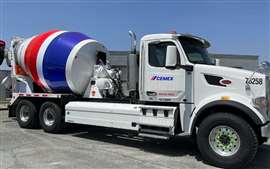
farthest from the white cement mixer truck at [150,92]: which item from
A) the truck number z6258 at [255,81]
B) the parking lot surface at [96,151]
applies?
the parking lot surface at [96,151]

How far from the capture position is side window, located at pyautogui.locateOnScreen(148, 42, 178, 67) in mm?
8438

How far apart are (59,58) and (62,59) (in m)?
0.13

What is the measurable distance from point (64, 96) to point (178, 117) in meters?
4.32

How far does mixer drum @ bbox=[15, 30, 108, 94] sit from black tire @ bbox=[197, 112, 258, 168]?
4.74 m

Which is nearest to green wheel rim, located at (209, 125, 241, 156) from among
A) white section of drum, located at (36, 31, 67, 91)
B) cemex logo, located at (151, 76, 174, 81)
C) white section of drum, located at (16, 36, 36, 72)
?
cemex logo, located at (151, 76, 174, 81)

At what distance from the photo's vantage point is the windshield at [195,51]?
27.3ft

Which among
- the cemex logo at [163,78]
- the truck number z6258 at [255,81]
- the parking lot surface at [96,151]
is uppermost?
the cemex logo at [163,78]

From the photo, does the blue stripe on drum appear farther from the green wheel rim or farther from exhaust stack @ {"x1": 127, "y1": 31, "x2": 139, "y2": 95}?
the green wheel rim

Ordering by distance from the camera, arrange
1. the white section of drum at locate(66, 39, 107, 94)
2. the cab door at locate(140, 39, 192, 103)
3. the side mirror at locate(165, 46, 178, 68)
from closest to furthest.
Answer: the side mirror at locate(165, 46, 178, 68) < the cab door at locate(140, 39, 192, 103) < the white section of drum at locate(66, 39, 107, 94)

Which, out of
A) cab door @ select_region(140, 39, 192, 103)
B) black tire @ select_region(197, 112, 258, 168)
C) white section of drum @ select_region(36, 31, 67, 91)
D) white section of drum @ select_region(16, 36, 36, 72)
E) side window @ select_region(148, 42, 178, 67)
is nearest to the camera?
black tire @ select_region(197, 112, 258, 168)

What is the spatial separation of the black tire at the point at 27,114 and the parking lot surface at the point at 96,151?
1.72 feet

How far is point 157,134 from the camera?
824 cm

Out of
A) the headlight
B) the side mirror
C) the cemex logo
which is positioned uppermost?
the side mirror

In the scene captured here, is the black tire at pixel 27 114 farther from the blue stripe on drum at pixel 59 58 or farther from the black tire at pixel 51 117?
the blue stripe on drum at pixel 59 58
